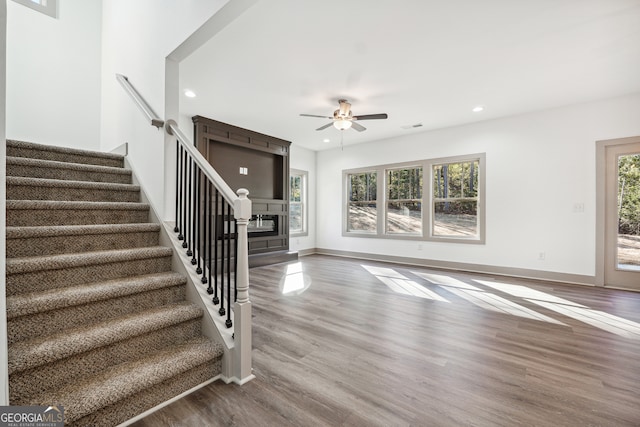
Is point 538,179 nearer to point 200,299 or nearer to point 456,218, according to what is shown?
point 456,218

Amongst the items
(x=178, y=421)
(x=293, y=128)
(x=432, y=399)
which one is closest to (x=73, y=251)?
(x=178, y=421)

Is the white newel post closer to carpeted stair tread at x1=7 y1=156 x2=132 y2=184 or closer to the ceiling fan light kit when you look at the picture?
carpeted stair tread at x1=7 y1=156 x2=132 y2=184

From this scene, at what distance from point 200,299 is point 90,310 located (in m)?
0.60

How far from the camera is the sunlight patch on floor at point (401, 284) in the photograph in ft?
11.9

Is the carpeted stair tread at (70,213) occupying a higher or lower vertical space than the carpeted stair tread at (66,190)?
lower

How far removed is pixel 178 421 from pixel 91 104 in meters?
4.51

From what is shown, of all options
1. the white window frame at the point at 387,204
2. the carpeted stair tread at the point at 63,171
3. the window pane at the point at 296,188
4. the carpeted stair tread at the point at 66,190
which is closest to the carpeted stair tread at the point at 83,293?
the carpeted stair tread at the point at 66,190

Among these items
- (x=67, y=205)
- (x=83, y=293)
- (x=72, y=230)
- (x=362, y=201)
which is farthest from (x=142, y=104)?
(x=362, y=201)

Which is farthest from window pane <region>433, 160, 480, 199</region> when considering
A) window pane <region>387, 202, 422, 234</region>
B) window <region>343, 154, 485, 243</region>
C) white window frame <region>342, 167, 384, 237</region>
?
white window frame <region>342, 167, 384, 237</region>

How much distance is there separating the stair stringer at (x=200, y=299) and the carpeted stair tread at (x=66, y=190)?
39 cm

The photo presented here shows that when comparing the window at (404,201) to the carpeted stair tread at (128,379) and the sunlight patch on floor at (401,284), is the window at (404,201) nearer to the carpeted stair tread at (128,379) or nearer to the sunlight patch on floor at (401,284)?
the sunlight patch on floor at (401,284)

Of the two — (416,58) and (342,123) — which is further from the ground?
(416,58)

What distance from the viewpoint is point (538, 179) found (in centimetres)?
453

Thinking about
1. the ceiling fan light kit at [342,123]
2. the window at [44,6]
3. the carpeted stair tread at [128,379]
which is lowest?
the carpeted stair tread at [128,379]
